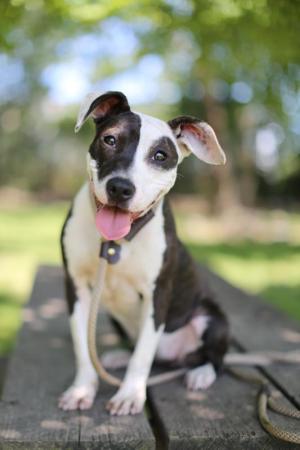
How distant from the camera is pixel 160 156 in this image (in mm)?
2412

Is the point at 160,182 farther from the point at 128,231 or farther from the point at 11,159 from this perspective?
the point at 11,159

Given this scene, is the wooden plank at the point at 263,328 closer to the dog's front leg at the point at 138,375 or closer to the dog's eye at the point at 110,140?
the dog's front leg at the point at 138,375

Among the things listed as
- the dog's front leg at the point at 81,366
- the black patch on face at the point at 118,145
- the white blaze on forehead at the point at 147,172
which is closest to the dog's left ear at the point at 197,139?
the white blaze on forehead at the point at 147,172

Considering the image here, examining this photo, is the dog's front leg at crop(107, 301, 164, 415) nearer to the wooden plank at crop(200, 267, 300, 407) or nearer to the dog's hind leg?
the dog's hind leg

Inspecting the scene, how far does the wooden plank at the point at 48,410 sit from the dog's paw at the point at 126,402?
0.04m

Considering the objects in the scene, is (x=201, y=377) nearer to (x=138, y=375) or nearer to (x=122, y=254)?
(x=138, y=375)

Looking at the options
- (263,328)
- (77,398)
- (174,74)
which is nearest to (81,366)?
(77,398)

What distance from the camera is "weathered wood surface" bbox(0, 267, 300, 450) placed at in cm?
223

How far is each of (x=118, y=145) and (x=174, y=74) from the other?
33.5 ft

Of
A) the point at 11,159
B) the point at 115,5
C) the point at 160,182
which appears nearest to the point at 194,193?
the point at 11,159

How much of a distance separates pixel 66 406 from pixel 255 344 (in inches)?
54.3

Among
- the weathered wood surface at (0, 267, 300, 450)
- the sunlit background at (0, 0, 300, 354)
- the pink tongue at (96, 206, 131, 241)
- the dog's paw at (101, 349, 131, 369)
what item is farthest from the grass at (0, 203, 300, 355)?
the pink tongue at (96, 206, 131, 241)

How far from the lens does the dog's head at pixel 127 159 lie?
7.50ft

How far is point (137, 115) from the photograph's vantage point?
2.48 metres
